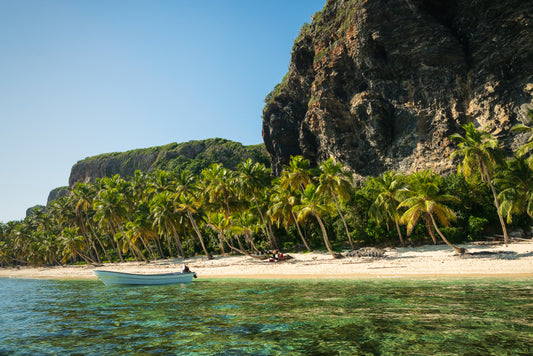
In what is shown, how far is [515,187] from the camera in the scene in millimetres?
27375

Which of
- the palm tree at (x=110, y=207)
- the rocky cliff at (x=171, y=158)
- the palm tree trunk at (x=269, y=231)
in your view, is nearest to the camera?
the palm tree trunk at (x=269, y=231)

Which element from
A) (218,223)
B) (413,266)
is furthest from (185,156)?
(413,266)

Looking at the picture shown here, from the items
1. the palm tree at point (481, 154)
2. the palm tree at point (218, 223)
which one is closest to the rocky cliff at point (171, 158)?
the palm tree at point (218, 223)

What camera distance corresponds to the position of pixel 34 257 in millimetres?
73938

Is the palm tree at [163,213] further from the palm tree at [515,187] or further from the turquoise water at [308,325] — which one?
the palm tree at [515,187]

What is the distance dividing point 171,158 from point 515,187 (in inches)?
4544

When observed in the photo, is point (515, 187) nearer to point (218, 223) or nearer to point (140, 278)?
point (218, 223)

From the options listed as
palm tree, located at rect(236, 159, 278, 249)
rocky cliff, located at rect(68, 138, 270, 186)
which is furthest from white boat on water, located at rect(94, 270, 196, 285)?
rocky cliff, located at rect(68, 138, 270, 186)

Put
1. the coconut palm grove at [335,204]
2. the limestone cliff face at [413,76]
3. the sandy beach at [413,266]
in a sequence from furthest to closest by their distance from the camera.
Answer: the limestone cliff face at [413,76] → the coconut palm grove at [335,204] → the sandy beach at [413,266]

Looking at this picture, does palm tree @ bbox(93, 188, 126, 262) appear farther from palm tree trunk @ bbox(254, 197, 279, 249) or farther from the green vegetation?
the green vegetation

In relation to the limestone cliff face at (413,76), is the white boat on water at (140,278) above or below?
below

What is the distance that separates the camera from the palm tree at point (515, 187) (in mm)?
Result: 25969

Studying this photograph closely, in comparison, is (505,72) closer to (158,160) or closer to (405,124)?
(405,124)

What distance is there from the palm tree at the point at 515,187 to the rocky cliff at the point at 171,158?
87.4 meters
